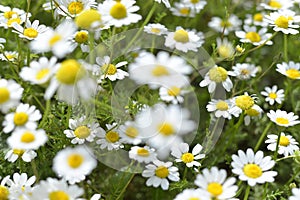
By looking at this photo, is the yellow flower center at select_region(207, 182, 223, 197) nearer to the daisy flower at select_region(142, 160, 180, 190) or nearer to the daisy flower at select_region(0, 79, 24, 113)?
the daisy flower at select_region(142, 160, 180, 190)

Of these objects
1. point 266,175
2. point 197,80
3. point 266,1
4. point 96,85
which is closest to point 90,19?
point 96,85

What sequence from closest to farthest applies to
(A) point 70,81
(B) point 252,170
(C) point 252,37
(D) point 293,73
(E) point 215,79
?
1. (A) point 70,81
2. (B) point 252,170
3. (E) point 215,79
4. (D) point 293,73
5. (C) point 252,37

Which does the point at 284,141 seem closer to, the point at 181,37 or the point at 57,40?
the point at 181,37

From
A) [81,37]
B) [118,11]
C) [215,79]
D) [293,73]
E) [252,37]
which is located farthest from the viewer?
[252,37]

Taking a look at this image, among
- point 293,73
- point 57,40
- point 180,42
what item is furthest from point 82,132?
point 293,73

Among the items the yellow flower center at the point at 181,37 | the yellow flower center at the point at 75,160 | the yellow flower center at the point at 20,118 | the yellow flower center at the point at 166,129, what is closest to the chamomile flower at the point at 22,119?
the yellow flower center at the point at 20,118

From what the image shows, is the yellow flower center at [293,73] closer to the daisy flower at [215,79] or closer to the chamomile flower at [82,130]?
the daisy flower at [215,79]

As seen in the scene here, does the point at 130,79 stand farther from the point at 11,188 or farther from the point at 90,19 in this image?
the point at 11,188

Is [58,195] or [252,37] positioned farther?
[252,37]
